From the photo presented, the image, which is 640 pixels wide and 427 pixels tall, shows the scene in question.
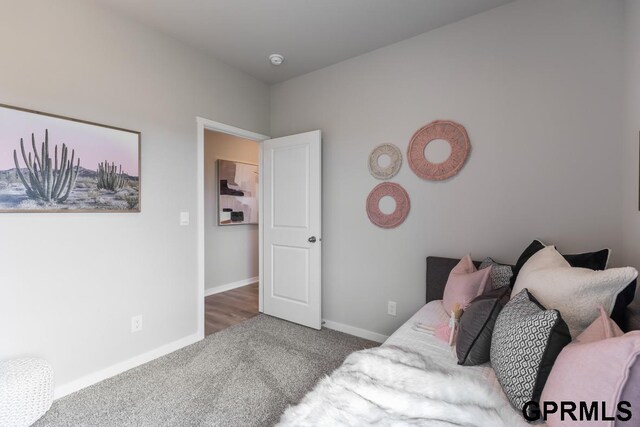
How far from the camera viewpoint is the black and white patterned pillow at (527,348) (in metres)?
0.94

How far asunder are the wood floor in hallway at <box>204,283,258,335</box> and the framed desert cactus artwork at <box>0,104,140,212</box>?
1486 mm

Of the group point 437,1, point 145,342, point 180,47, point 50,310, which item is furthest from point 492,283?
point 180,47

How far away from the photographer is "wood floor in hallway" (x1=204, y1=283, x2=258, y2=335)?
309 centimetres

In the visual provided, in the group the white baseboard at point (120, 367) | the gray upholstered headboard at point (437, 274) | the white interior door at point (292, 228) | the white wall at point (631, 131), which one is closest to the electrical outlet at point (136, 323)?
the white baseboard at point (120, 367)

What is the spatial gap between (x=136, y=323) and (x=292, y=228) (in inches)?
61.9

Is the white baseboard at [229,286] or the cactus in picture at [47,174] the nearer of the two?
the cactus in picture at [47,174]

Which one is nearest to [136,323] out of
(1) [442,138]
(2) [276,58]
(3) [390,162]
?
Answer: (3) [390,162]

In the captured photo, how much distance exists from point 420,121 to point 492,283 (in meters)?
1.40

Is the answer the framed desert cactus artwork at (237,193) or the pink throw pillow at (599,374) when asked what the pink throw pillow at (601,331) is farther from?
the framed desert cactus artwork at (237,193)

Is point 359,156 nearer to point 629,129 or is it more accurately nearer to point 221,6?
point 221,6

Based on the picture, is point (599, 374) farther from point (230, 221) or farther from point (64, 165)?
point (230, 221)

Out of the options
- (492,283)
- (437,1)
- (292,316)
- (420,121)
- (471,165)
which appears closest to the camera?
(492,283)

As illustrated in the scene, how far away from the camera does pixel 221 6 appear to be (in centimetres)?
209

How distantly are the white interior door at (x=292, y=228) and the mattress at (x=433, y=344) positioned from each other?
1.26 meters
